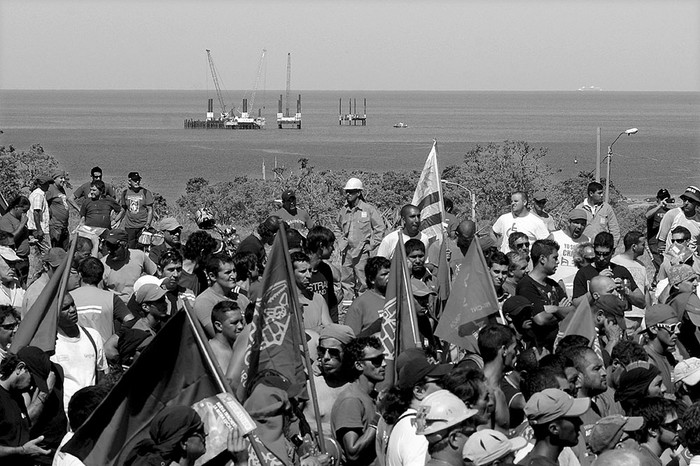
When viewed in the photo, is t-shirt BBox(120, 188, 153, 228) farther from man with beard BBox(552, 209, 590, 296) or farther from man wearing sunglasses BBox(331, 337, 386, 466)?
man wearing sunglasses BBox(331, 337, 386, 466)

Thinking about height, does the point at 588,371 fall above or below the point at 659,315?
below

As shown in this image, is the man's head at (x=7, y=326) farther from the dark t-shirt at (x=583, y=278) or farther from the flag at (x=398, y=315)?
the dark t-shirt at (x=583, y=278)

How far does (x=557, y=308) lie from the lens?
9336mm

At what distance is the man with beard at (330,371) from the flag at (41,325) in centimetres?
198

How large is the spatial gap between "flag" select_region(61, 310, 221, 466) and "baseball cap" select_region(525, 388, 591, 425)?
6.18ft

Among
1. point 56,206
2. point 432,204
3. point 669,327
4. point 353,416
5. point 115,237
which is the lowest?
point 353,416

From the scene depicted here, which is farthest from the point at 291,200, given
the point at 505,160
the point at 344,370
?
the point at 505,160

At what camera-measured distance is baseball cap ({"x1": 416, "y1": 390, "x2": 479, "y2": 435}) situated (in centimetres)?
573

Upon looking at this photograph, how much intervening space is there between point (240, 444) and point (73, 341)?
2.67 m

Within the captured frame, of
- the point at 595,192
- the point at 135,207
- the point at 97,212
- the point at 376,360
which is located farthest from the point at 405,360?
the point at 135,207

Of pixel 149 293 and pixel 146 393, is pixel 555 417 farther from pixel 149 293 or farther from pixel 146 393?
pixel 149 293

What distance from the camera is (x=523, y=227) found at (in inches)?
516

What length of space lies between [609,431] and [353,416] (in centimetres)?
160

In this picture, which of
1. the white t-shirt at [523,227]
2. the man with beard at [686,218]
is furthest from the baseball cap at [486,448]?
the man with beard at [686,218]
